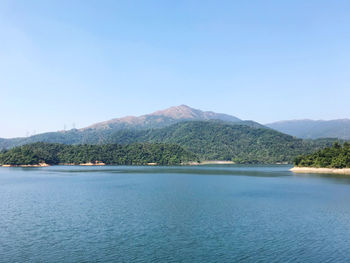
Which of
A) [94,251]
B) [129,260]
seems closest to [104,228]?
[94,251]

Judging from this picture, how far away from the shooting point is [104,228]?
39.3 meters

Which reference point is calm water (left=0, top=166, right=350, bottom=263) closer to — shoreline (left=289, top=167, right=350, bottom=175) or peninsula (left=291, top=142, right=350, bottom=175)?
peninsula (left=291, top=142, right=350, bottom=175)

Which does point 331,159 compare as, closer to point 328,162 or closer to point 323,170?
point 328,162

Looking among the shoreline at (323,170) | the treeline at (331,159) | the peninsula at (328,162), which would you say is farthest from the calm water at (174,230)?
the shoreline at (323,170)

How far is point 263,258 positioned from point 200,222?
15.6m

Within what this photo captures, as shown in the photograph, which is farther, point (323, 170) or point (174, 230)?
point (323, 170)

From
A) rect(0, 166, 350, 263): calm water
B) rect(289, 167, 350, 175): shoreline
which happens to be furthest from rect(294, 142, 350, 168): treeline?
rect(0, 166, 350, 263): calm water

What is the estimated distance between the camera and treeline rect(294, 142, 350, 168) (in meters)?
139

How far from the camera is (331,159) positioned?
481 feet

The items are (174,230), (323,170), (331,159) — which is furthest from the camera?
(323,170)

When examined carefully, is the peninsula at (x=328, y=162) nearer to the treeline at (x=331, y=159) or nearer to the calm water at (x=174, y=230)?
the treeline at (x=331, y=159)

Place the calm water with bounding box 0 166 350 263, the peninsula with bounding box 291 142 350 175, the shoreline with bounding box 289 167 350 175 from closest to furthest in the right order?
the calm water with bounding box 0 166 350 263 → the peninsula with bounding box 291 142 350 175 → the shoreline with bounding box 289 167 350 175

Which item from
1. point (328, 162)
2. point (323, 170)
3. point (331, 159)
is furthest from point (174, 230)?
point (323, 170)

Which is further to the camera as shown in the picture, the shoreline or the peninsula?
the shoreline
